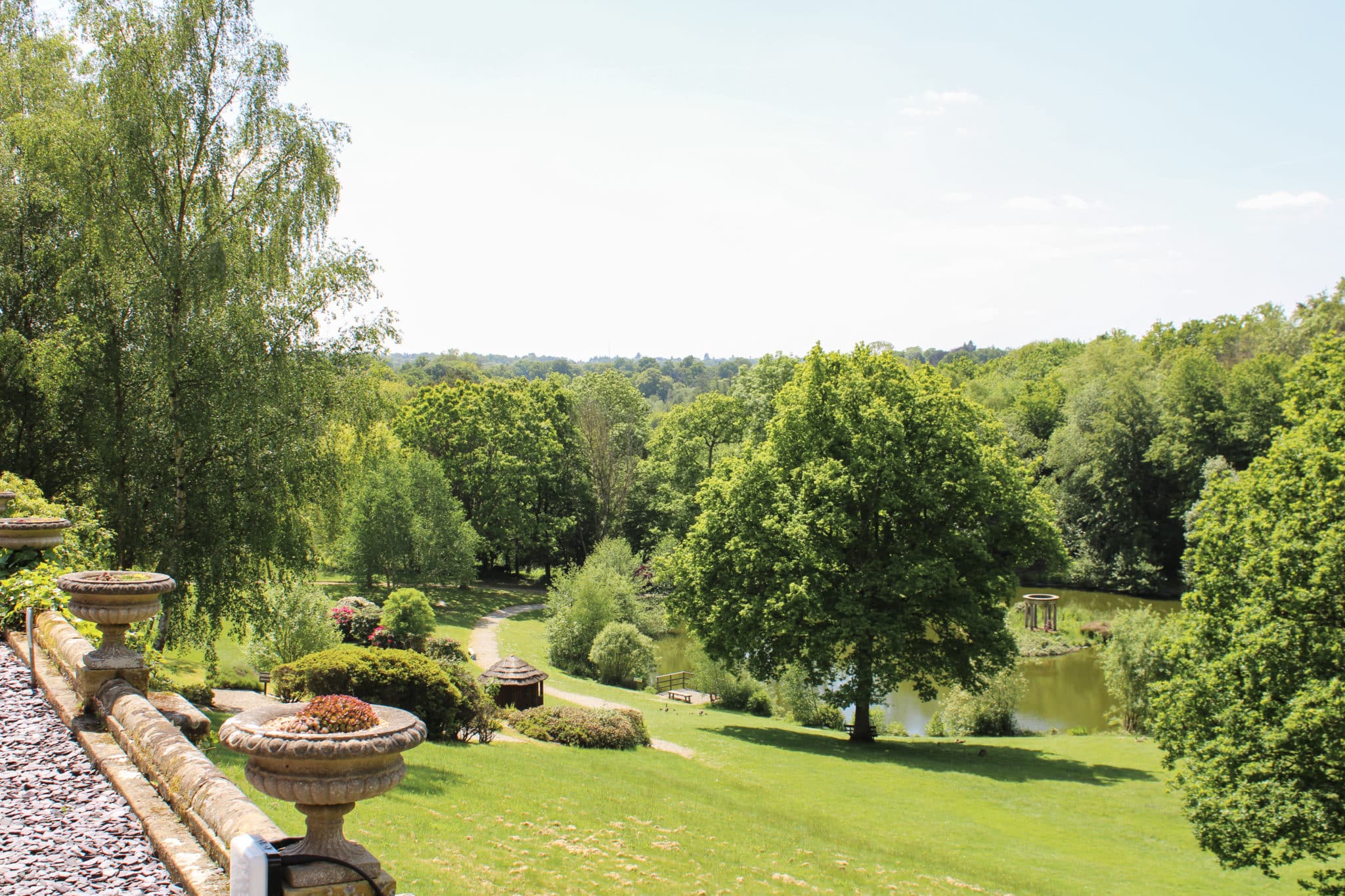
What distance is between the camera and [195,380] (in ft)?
54.0

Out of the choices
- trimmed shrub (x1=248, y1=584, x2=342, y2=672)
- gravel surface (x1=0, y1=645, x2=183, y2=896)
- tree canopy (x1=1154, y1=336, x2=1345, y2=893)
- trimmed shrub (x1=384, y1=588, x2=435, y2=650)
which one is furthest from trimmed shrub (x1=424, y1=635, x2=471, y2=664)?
tree canopy (x1=1154, y1=336, x2=1345, y2=893)

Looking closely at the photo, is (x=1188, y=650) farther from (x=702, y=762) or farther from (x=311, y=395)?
(x=311, y=395)

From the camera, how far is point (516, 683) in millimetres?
24188

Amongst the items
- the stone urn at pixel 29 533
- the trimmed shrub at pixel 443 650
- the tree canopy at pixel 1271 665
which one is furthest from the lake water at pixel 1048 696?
the stone urn at pixel 29 533

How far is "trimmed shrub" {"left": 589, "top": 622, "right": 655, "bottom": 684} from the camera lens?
108 feet

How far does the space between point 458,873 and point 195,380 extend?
446 inches

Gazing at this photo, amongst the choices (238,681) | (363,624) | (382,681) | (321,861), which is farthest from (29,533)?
(363,624)

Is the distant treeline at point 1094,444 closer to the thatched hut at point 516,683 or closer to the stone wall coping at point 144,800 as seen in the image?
the thatched hut at point 516,683

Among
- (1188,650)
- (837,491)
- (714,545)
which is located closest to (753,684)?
(714,545)

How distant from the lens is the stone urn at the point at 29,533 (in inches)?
432

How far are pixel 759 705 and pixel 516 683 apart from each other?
Result: 9779mm

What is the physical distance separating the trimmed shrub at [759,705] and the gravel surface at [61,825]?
24.2 metres

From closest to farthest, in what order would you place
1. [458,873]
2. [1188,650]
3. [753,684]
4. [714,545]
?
[458,873] < [1188,650] < [714,545] < [753,684]

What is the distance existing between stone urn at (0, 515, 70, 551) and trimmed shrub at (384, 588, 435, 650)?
766 inches
